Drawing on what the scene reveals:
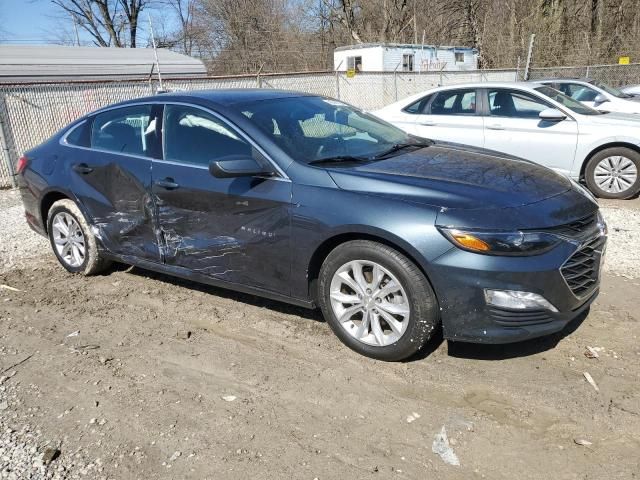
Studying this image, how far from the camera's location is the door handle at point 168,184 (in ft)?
13.4

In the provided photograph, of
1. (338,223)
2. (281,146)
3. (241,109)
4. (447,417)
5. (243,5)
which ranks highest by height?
(243,5)

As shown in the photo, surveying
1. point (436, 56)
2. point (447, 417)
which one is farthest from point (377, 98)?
point (447, 417)

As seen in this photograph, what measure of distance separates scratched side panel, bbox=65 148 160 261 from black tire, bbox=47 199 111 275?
14 cm

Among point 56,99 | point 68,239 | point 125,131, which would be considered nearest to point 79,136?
point 125,131

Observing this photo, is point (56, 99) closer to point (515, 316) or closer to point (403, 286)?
point (403, 286)

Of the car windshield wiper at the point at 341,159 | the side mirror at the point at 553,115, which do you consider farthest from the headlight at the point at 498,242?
the side mirror at the point at 553,115

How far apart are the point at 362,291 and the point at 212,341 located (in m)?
1.19

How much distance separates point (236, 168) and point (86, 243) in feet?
7.12

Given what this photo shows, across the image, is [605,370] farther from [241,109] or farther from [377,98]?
[377,98]

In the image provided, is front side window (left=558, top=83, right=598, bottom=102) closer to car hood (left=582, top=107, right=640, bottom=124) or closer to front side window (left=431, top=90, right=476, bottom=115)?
car hood (left=582, top=107, right=640, bottom=124)

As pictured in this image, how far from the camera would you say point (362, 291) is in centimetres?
340

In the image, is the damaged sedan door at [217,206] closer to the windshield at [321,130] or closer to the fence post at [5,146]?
the windshield at [321,130]

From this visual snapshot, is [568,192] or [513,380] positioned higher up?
[568,192]

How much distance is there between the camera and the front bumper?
300 centimetres
